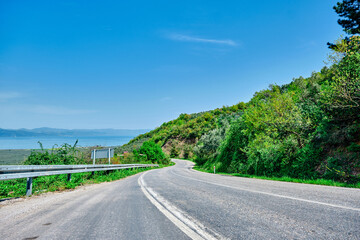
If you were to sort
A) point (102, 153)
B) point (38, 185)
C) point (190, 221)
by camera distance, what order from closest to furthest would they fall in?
point (190, 221) < point (38, 185) < point (102, 153)

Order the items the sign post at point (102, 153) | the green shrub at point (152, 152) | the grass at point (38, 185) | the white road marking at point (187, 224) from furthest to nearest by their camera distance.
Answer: the green shrub at point (152, 152) < the sign post at point (102, 153) < the grass at point (38, 185) < the white road marking at point (187, 224)

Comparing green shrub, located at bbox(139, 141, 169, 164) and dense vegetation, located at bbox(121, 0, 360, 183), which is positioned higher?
dense vegetation, located at bbox(121, 0, 360, 183)

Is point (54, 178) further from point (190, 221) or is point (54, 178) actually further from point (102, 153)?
point (190, 221)

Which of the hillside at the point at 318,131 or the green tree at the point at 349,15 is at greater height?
the green tree at the point at 349,15

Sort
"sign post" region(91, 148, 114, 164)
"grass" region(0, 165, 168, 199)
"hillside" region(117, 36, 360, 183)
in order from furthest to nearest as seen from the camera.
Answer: "sign post" region(91, 148, 114, 164) → "hillside" region(117, 36, 360, 183) → "grass" region(0, 165, 168, 199)

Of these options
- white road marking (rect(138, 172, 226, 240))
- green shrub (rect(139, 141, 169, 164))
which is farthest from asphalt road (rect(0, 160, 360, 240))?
green shrub (rect(139, 141, 169, 164))

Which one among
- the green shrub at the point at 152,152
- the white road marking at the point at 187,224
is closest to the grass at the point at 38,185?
the white road marking at the point at 187,224

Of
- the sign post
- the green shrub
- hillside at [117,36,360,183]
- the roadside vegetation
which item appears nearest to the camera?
the roadside vegetation

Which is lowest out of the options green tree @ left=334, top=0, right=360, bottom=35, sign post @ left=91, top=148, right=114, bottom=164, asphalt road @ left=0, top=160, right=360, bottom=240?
asphalt road @ left=0, top=160, right=360, bottom=240

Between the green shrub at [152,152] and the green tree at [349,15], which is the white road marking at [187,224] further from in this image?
the green shrub at [152,152]

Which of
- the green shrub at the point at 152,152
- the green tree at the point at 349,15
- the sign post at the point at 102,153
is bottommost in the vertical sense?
the green shrub at the point at 152,152

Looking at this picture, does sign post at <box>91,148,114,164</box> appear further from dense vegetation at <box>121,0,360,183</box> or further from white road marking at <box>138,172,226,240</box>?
white road marking at <box>138,172,226,240</box>

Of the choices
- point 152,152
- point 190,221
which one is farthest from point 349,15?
point 152,152

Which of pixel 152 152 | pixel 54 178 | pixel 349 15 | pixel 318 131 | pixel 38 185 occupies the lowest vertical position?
pixel 152 152
